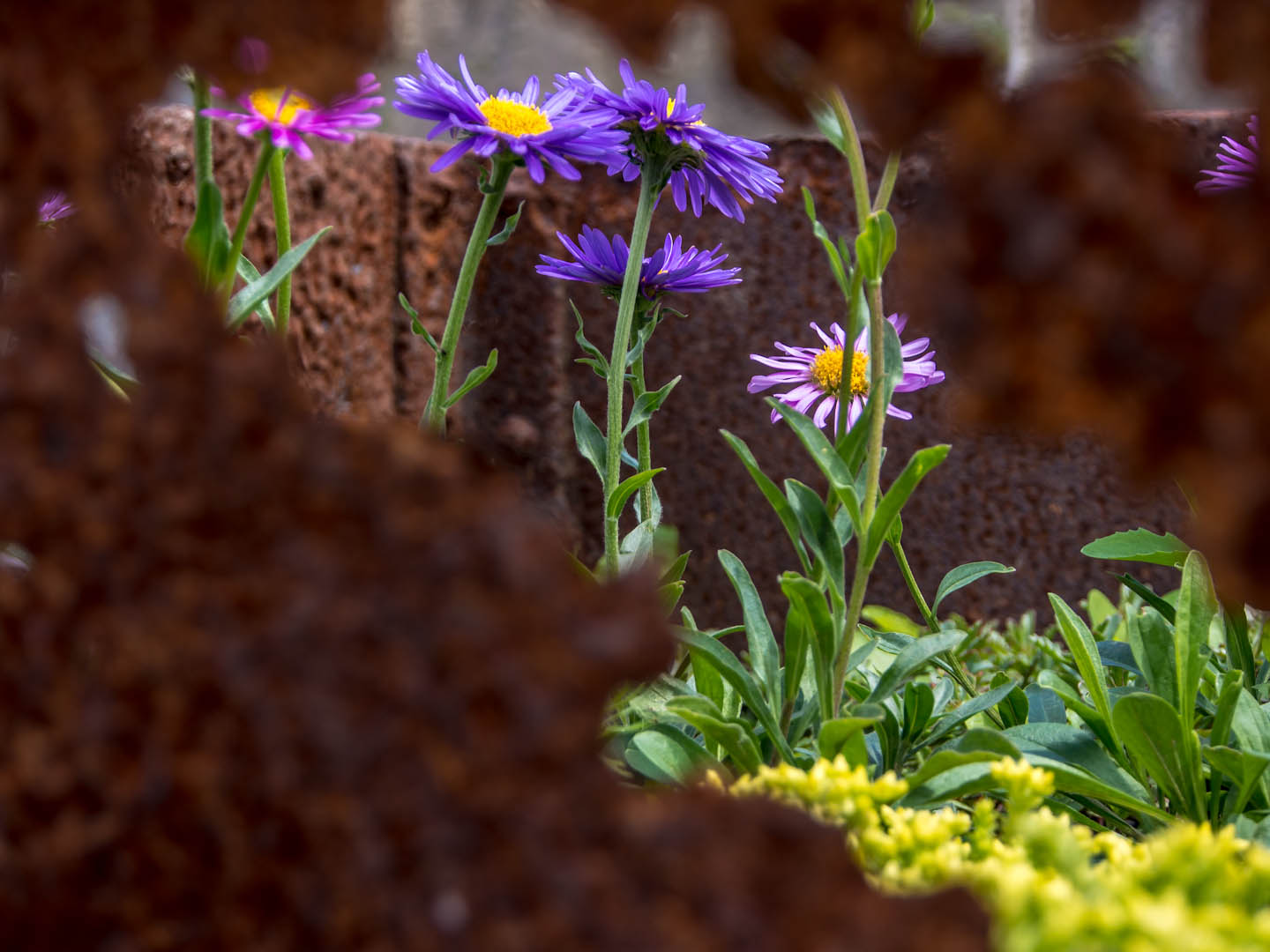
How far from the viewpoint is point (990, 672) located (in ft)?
4.24

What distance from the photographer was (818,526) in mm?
721

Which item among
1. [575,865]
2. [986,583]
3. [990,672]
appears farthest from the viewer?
[986,583]

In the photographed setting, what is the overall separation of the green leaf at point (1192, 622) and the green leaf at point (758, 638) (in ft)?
0.98

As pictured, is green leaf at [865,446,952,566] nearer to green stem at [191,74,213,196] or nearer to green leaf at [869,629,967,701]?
green leaf at [869,629,967,701]

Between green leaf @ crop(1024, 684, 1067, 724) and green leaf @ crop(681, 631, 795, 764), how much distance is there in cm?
28

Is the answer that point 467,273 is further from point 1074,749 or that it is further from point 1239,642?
point 1239,642

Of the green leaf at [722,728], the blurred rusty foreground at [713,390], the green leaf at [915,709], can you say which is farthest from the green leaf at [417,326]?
the blurred rusty foreground at [713,390]

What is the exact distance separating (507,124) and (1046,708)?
0.65 meters

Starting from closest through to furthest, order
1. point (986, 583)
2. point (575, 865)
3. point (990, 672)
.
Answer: point (575, 865)
point (990, 672)
point (986, 583)

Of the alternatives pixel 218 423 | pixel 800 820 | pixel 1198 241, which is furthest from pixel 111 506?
pixel 1198 241

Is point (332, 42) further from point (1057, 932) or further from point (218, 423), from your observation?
point (1057, 932)

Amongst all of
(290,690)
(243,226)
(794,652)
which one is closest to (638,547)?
(794,652)

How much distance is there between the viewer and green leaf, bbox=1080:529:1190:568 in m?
0.93

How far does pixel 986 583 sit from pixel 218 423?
5.55ft
